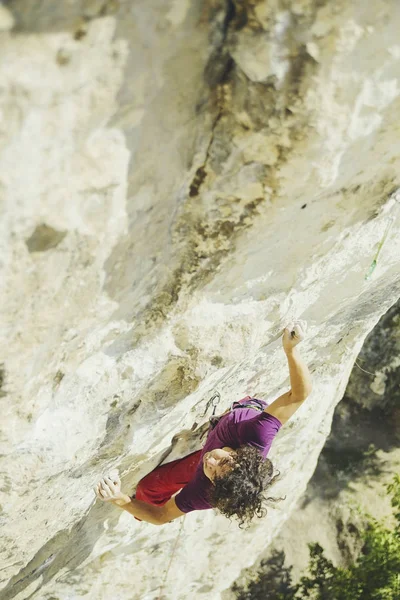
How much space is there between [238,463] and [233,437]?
149mm

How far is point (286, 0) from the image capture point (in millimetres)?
723

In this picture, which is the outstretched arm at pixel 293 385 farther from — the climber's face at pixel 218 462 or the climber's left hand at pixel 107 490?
the climber's left hand at pixel 107 490

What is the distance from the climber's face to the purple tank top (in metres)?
0.05

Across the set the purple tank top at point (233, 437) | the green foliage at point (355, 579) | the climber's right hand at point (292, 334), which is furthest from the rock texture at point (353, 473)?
the climber's right hand at point (292, 334)

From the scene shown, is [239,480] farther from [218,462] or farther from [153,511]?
[153,511]

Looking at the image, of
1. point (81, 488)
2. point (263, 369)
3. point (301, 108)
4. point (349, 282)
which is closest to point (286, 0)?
point (301, 108)

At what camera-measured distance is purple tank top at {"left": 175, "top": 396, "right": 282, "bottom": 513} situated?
5.49 ft

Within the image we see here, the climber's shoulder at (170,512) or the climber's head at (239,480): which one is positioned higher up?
the climber's head at (239,480)

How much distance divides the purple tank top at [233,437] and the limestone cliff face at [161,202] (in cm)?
15

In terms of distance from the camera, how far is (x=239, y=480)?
60.9 inches

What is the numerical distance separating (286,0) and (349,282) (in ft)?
3.82

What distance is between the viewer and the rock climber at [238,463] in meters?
1.57

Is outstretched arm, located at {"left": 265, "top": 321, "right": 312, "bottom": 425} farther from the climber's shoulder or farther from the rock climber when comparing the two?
the climber's shoulder

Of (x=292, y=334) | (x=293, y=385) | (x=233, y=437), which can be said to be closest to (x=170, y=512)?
(x=233, y=437)
